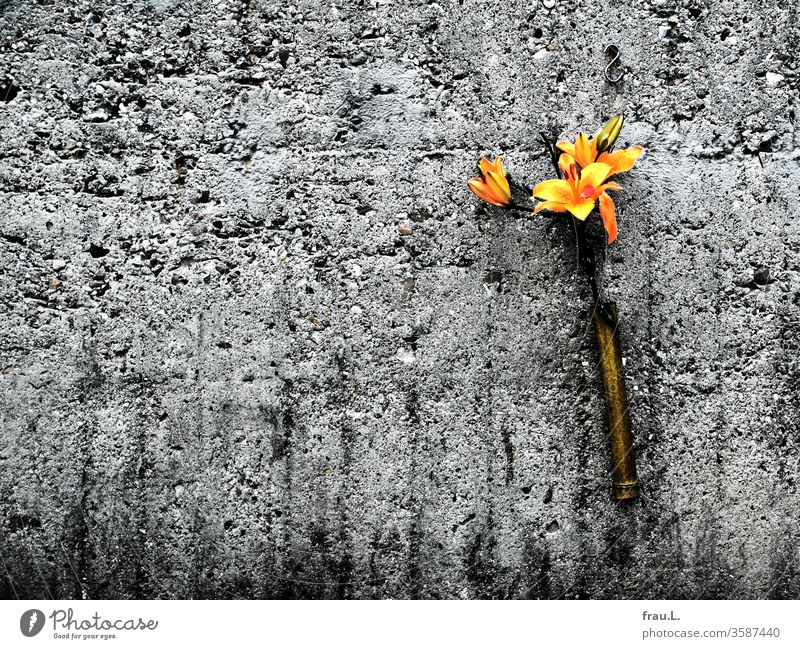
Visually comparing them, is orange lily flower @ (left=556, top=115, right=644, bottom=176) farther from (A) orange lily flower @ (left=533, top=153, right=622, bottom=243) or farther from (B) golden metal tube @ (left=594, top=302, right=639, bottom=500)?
(B) golden metal tube @ (left=594, top=302, right=639, bottom=500)

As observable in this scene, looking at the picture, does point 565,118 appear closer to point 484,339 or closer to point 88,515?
point 484,339

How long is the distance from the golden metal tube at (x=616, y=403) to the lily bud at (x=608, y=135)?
39cm

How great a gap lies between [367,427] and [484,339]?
1.27 ft

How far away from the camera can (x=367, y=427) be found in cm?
157

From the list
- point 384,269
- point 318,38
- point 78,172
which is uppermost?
point 318,38

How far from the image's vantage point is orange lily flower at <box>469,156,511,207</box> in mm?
1499

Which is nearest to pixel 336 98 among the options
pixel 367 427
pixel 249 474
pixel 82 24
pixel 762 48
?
pixel 82 24

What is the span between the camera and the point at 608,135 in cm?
147

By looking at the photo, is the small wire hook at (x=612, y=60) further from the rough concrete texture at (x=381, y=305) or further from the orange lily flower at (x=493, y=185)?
the orange lily flower at (x=493, y=185)

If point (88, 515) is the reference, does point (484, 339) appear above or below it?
above

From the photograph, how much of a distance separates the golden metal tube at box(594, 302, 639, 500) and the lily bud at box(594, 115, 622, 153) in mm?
392
